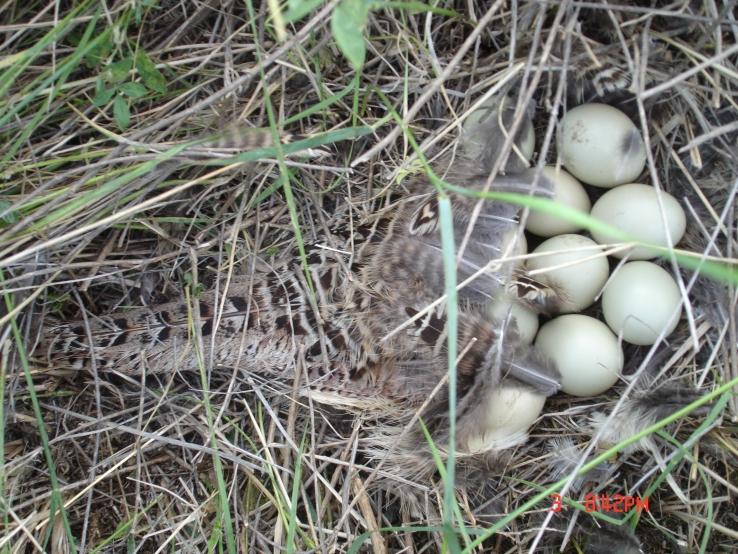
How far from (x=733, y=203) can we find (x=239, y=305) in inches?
53.8

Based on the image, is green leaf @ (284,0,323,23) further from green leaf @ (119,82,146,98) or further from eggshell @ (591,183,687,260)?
eggshell @ (591,183,687,260)

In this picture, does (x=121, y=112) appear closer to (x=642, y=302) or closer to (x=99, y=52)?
(x=99, y=52)

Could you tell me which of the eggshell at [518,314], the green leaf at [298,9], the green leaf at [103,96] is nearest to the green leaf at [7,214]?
the green leaf at [103,96]

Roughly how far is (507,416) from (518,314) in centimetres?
27

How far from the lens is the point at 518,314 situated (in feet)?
5.81

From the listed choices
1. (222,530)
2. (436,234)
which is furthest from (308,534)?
(436,234)

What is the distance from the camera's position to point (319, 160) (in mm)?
1892

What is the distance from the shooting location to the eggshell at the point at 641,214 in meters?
1.70

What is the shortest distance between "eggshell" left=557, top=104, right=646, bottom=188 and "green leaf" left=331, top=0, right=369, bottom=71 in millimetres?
809

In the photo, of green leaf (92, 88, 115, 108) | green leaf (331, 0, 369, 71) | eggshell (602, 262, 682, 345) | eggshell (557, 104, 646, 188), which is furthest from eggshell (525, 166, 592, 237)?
green leaf (92, 88, 115, 108)

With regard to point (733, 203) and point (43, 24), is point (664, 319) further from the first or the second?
point (43, 24)

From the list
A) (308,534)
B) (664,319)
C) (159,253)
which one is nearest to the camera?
(664,319)

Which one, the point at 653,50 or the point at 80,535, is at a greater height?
the point at 653,50
